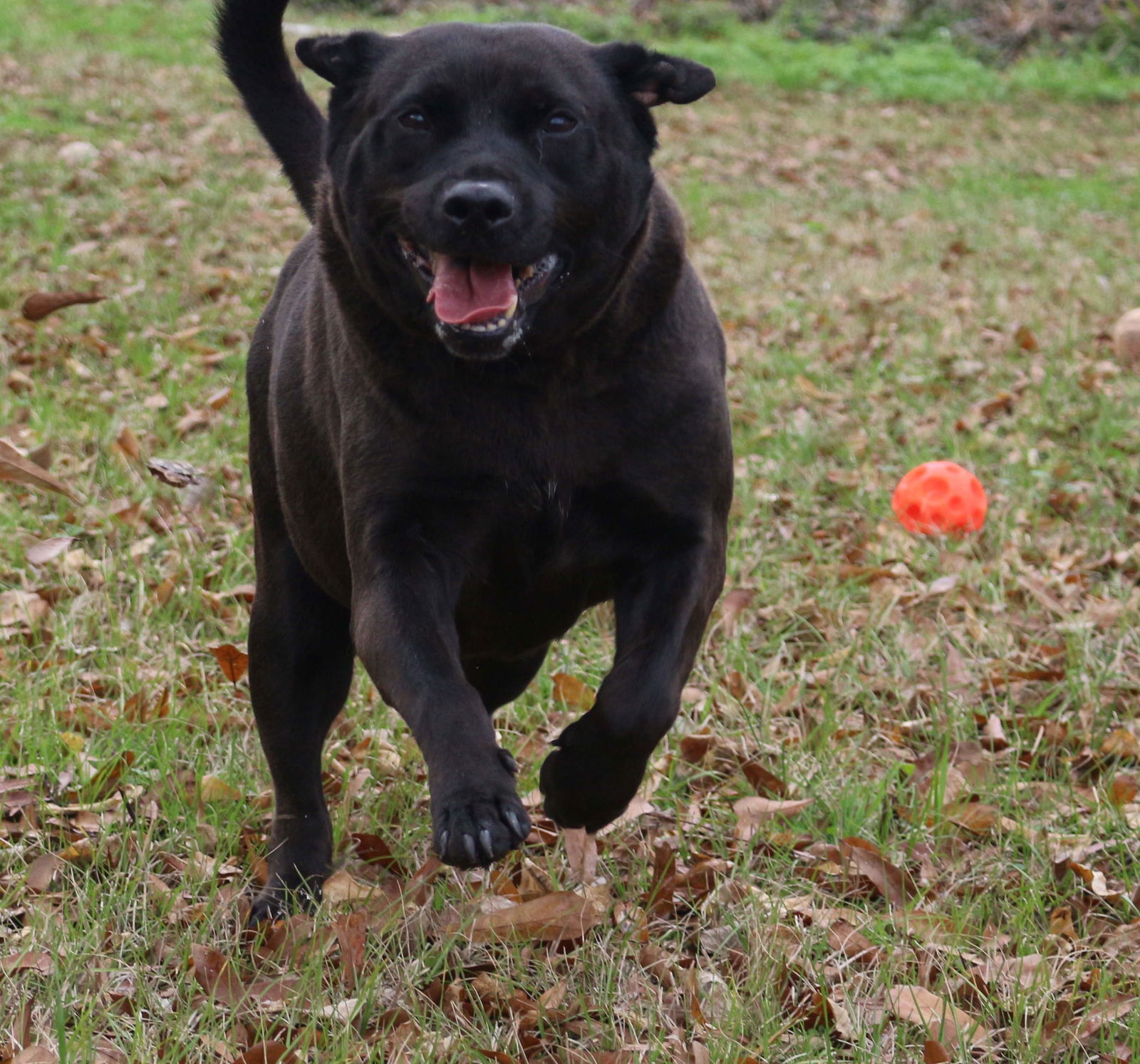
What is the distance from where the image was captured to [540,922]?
2910mm

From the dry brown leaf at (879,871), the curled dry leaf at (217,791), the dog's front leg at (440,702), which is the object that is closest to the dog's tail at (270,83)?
the dog's front leg at (440,702)

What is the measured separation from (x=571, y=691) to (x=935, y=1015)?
1592 mm

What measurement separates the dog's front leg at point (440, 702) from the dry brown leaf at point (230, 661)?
1226 mm

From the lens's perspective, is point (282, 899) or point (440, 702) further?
point (282, 899)

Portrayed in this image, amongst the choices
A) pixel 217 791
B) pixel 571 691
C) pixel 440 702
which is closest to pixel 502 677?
pixel 571 691

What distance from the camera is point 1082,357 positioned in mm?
7195

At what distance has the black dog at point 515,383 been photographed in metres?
2.75

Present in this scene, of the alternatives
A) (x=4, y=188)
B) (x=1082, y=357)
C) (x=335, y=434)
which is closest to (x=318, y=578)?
(x=335, y=434)

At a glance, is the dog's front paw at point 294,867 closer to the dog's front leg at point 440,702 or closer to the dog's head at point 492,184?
the dog's front leg at point 440,702

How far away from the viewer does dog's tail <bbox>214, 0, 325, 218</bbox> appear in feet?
12.0

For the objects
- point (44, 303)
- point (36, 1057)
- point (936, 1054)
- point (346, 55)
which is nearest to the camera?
point (36, 1057)

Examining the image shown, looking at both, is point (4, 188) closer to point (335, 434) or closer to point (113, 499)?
point (113, 499)

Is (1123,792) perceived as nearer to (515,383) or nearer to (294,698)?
(515,383)

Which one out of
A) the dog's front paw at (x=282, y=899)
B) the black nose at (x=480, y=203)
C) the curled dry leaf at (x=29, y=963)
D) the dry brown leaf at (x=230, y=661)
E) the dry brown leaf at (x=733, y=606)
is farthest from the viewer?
the dry brown leaf at (x=733, y=606)
